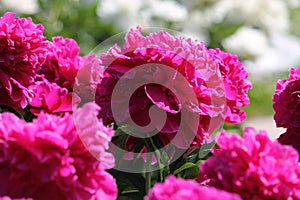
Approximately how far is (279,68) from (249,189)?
12.7ft

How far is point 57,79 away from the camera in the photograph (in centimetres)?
89

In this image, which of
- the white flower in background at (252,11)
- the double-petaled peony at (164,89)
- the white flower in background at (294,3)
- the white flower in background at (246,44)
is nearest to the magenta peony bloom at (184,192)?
the double-petaled peony at (164,89)

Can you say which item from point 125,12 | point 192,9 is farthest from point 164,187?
point 192,9

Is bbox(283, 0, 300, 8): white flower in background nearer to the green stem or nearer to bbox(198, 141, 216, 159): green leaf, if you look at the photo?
bbox(198, 141, 216, 159): green leaf

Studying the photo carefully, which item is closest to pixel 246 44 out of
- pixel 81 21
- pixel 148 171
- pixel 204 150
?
pixel 81 21

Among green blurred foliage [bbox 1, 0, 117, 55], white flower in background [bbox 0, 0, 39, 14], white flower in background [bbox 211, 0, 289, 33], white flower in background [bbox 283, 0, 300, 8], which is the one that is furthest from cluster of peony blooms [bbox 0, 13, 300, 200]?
white flower in background [bbox 283, 0, 300, 8]

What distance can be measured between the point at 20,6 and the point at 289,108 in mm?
1780

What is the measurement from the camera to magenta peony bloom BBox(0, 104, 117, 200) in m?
0.56

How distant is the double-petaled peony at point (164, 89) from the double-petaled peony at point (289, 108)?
9 centimetres

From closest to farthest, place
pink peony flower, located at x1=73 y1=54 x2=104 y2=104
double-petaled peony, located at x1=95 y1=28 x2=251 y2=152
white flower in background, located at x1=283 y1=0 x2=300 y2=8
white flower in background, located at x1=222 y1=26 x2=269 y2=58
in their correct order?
double-petaled peony, located at x1=95 y1=28 x2=251 y2=152 < pink peony flower, located at x1=73 y1=54 x2=104 y2=104 < white flower in background, located at x1=222 y1=26 x2=269 y2=58 < white flower in background, located at x1=283 y1=0 x2=300 y2=8

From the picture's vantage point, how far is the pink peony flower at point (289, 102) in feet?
2.68

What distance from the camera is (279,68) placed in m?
4.36

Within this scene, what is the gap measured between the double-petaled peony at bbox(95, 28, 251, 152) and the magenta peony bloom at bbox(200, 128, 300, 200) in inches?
6.5

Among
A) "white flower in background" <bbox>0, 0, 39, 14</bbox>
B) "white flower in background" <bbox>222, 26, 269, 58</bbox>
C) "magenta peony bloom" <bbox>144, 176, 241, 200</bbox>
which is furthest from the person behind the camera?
"white flower in background" <bbox>222, 26, 269, 58</bbox>
